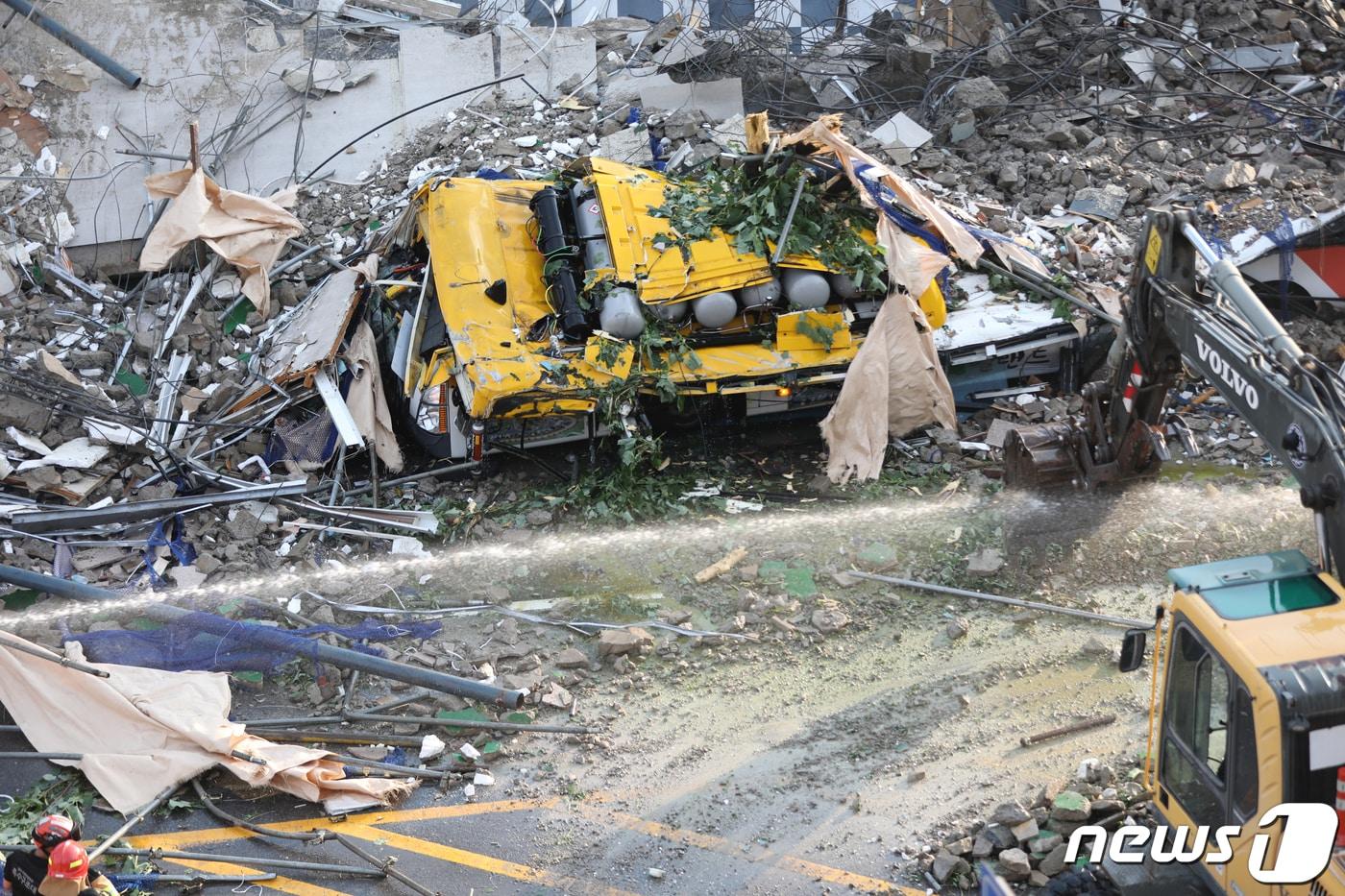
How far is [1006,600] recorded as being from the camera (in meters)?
8.95

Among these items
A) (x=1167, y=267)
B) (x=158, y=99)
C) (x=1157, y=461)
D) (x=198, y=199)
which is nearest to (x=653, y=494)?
(x=1157, y=461)

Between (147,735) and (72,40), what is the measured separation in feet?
33.2

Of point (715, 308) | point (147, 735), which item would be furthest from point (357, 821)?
point (715, 308)

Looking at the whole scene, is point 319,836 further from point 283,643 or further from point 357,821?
point 283,643

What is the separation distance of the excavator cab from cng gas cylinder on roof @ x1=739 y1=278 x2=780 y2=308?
16.7ft

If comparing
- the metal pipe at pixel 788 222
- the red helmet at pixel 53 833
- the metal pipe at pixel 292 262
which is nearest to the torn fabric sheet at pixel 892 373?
the metal pipe at pixel 788 222

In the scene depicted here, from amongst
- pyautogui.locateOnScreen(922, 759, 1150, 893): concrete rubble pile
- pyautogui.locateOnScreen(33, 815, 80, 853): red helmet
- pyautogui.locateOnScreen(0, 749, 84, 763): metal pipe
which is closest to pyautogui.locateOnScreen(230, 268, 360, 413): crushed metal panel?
pyautogui.locateOnScreen(0, 749, 84, 763): metal pipe

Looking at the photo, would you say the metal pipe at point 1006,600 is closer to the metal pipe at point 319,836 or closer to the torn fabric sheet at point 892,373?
the torn fabric sheet at point 892,373

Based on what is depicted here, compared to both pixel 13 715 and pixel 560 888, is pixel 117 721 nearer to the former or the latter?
pixel 13 715

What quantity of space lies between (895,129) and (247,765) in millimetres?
9182

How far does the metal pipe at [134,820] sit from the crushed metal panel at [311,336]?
14.0 ft

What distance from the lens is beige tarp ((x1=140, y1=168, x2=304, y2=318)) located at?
39.3 feet

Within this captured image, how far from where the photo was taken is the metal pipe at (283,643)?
8.20 metres

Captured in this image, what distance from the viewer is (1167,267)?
715 centimetres
